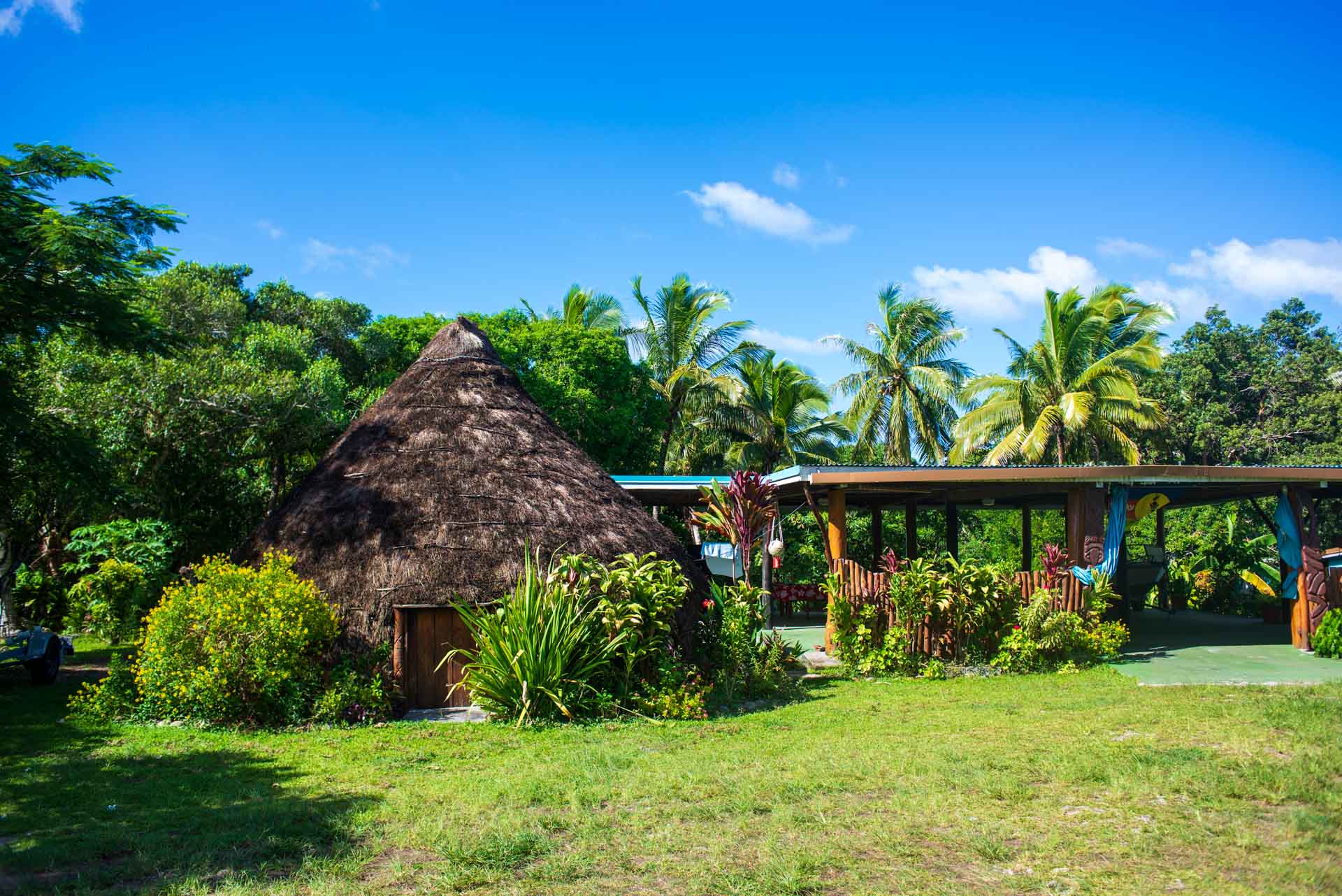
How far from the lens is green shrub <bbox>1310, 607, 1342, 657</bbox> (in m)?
14.0

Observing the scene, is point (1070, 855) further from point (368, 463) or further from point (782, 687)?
point (368, 463)

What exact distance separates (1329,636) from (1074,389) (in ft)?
44.0

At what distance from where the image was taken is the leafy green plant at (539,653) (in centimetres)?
1013

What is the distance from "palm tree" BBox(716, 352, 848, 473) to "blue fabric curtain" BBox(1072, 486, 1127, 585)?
630 inches

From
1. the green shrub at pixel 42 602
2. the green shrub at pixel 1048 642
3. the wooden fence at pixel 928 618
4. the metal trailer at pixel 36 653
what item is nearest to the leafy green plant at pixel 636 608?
the wooden fence at pixel 928 618

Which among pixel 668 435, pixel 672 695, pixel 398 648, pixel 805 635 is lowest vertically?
pixel 805 635

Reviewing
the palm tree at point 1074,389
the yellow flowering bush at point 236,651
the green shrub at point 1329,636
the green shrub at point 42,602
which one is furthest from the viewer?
the palm tree at point 1074,389

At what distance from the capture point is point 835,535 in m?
14.8

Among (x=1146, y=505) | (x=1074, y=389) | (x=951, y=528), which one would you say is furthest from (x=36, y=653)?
(x=1074, y=389)

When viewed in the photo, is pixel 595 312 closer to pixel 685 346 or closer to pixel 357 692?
pixel 685 346

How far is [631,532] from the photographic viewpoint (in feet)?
40.9

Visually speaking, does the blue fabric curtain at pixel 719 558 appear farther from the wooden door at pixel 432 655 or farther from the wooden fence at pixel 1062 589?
the wooden door at pixel 432 655

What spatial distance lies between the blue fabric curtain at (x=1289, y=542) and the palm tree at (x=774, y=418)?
54.4ft

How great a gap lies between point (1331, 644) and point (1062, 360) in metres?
14.1
